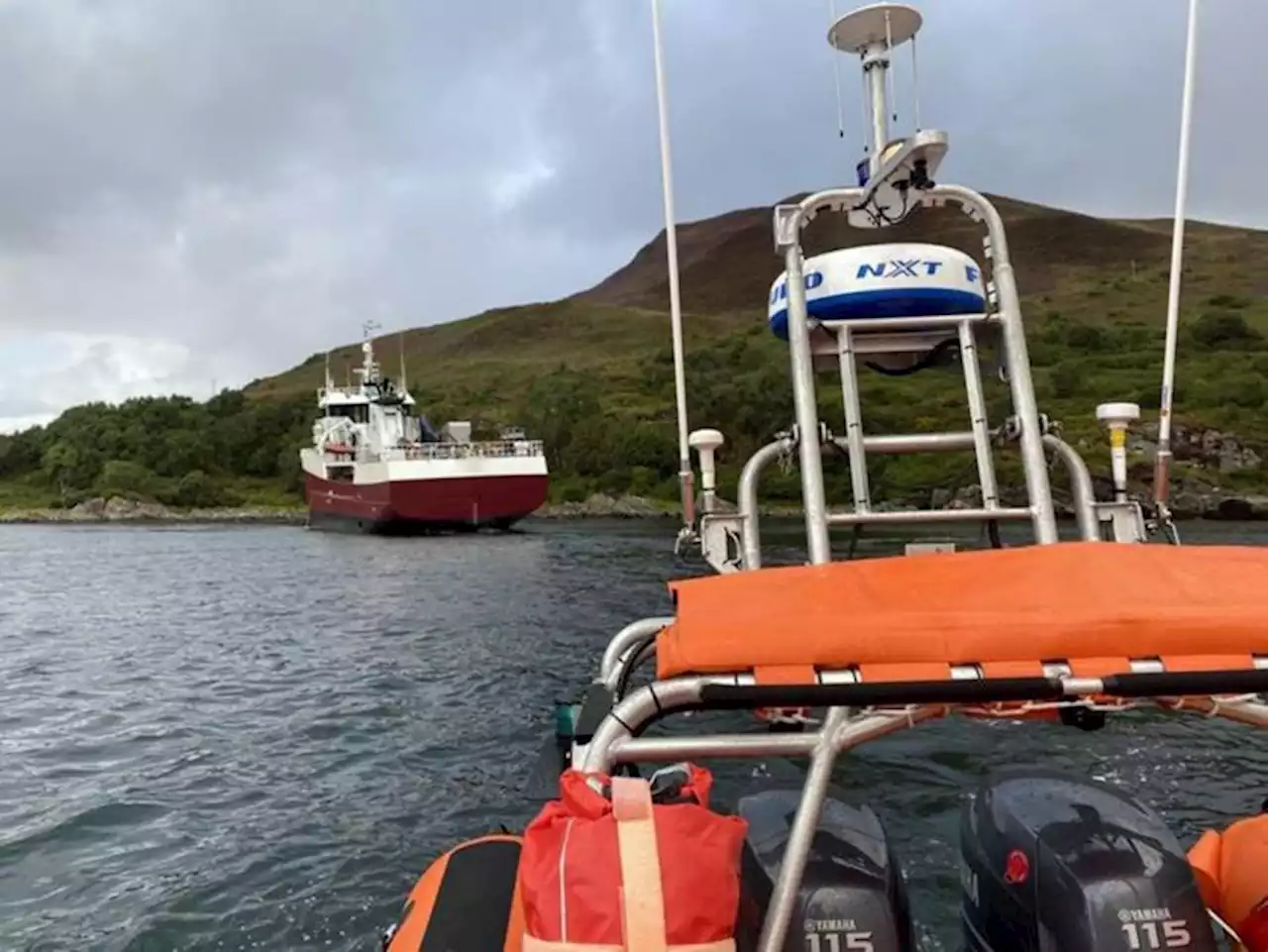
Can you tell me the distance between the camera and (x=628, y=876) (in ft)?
7.95

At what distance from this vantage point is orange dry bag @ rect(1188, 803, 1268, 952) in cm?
370

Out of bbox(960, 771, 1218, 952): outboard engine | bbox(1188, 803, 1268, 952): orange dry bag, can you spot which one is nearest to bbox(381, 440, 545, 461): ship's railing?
bbox(960, 771, 1218, 952): outboard engine

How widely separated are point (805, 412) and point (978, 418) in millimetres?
1206

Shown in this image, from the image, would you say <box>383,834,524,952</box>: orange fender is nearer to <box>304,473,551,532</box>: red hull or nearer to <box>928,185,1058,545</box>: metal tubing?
<box>928,185,1058,545</box>: metal tubing

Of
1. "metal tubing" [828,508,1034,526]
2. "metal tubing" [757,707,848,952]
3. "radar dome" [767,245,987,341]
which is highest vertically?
"radar dome" [767,245,987,341]

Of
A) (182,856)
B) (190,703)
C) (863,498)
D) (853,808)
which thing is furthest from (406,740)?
(853,808)

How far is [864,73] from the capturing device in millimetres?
6270

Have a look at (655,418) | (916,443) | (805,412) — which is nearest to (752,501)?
(805,412)

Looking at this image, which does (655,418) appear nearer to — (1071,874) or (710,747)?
(1071,874)

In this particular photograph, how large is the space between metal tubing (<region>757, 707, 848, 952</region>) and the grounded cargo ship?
59.8 meters

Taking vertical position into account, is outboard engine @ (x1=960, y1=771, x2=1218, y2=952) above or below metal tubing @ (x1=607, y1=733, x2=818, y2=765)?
below

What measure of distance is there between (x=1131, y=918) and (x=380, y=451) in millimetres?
68837

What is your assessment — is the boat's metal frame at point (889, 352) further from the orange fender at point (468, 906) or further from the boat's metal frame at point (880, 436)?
the orange fender at point (468, 906)

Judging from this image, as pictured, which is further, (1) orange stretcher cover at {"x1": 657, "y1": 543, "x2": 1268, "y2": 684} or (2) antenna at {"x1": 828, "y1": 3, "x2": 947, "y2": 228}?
(2) antenna at {"x1": 828, "y1": 3, "x2": 947, "y2": 228}
